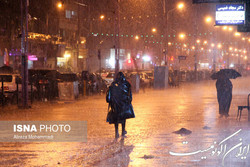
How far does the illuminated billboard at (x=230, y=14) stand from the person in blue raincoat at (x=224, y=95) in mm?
11572

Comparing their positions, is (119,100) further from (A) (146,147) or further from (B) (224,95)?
(B) (224,95)

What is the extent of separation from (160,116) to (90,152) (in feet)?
26.0

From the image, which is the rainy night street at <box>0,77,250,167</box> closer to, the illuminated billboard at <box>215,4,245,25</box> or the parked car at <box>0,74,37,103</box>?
the parked car at <box>0,74,37,103</box>

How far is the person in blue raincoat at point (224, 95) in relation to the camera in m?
17.2

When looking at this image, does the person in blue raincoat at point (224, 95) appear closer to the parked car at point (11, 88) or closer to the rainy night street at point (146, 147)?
the rainy night street at point (146, 147)

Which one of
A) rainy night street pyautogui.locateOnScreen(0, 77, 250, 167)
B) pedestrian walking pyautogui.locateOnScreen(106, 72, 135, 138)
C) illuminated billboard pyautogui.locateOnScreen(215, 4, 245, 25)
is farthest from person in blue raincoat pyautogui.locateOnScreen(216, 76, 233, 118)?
illuminated billboard pyautogui.locateOnScreen(215, 4, 245, 25)

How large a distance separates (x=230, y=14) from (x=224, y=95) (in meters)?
13.1

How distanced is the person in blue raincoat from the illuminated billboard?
11.6 m

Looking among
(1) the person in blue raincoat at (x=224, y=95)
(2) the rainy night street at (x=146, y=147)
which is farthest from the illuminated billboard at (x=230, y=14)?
(2) the rainy night street at (x=146, y=147)

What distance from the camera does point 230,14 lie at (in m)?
29.2

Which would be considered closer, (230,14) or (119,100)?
(119,100)

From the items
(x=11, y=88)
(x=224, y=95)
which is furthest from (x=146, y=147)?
(x=11, y=88)

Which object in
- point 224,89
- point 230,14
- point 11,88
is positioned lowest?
point 11,88

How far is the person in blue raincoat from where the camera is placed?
56.3ft
